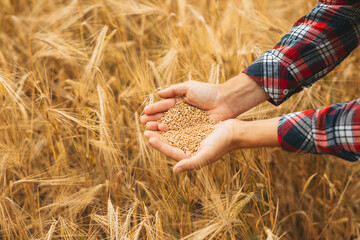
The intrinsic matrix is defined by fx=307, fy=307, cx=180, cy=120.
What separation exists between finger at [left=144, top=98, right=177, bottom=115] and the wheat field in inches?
1.4

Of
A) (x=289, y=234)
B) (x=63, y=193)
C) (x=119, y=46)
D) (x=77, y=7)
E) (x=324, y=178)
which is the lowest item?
(x=289, y=234)

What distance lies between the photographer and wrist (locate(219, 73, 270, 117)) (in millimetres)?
1320

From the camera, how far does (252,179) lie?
128cm

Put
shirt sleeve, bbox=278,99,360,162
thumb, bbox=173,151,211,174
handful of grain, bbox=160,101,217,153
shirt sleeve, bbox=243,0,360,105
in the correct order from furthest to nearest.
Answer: handful of grain, bbox=160,101,217,153 < shirt sleeve, bbox=243,0,360,105 < thumb, bbox=173,151,211,174 < shirt sleeve, bbox=278,99,360,162

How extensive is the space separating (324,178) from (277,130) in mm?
553

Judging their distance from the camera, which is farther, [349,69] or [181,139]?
[349,69]

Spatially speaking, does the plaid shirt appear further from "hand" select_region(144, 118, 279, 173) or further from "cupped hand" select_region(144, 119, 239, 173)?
"cupped hand" select_region(144, 119, 239, 173)

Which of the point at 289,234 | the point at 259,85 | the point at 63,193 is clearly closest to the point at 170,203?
the point at 63,193

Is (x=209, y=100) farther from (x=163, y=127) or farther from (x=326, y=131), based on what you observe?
(x=326, y=131)

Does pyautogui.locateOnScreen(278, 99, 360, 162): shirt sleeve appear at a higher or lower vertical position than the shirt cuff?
lower

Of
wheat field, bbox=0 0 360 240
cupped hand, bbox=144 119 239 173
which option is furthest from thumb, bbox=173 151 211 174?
wheat field, bbox=0 0 360 240

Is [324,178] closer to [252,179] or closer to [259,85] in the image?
[252,179]

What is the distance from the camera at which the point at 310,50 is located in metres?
1.22

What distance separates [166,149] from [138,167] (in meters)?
0.29
